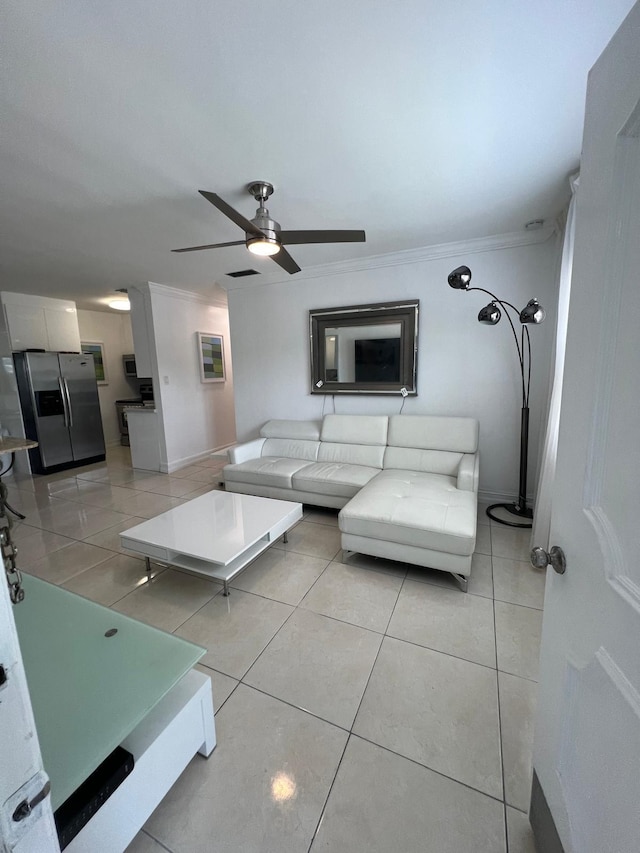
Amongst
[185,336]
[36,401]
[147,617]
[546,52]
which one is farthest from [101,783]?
[36,401]

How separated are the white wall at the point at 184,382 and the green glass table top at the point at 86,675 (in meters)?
3.37

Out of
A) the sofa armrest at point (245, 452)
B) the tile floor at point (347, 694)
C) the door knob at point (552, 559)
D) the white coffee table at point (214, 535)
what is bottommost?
the tile floor at point (347, 694)

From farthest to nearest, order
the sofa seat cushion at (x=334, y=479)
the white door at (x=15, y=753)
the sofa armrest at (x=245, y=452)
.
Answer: the sofa armrest at (x=245, y=452), the sofa seat cushion at (x=334, y=479), the white door at (x=15, y=753)

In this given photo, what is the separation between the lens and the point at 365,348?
3.62m

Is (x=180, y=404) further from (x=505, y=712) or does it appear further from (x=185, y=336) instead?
(x=505, y=712)

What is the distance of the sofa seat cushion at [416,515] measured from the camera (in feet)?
6.49

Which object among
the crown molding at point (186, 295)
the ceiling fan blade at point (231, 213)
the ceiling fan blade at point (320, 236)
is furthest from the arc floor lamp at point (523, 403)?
the crown molding at point (186, 295)

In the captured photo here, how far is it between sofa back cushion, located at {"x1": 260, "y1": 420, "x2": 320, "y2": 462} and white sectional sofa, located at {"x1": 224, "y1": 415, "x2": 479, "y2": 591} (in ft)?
0.04

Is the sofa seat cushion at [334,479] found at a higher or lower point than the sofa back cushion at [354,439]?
lower

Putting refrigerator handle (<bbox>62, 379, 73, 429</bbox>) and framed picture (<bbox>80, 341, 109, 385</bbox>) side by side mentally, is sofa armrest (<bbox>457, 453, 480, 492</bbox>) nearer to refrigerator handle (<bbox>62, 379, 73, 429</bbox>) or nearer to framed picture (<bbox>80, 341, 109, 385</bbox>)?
refrigerator handle (<bbox>62, 379, 73, 429</bbox>)

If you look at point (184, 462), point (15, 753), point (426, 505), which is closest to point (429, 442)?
point (426, 505)

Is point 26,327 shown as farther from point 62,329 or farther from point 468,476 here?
point 468,476

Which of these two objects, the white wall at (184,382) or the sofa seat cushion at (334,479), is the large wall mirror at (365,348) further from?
the white wall at (184,382)

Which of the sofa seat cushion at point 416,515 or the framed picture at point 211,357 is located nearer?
the sofa seat cushion at point 416,515
